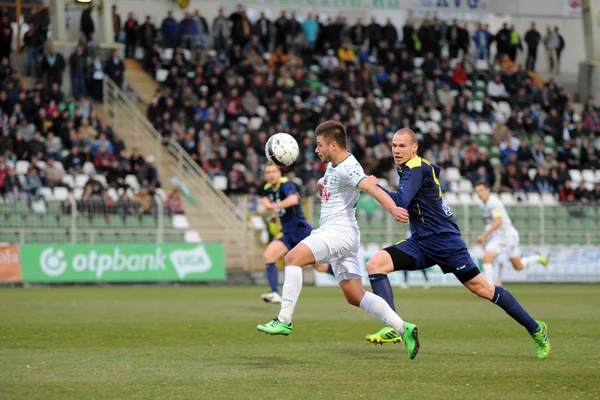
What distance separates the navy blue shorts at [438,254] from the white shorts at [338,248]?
0.61 metres

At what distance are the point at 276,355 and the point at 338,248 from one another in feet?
4.66

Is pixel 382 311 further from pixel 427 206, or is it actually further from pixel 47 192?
pixel 47 192

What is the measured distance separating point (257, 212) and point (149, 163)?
3.49 meters

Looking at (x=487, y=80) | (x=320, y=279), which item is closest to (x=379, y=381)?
(x=320, y=279)

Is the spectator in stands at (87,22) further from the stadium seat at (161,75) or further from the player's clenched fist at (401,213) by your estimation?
the player's clenched fist at (401,213)

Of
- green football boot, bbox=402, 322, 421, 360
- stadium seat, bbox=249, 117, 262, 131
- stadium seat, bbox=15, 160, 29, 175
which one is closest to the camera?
green football boot, bbox=402, 322, 421, 360

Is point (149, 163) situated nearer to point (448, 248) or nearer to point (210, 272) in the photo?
point (210, 272)

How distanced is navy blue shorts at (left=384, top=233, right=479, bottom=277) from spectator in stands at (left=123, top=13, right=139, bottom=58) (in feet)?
87.7

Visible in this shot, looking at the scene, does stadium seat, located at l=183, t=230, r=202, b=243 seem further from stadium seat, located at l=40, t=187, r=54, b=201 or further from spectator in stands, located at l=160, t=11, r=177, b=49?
spectator in stands, located at l=160, t=11, r=177, b=49

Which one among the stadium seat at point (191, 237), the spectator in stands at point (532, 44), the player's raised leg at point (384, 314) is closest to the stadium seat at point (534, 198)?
the spectator in stands at point (532, 44)

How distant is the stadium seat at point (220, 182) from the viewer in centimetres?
3107

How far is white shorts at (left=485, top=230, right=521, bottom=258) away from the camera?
70.8 ft

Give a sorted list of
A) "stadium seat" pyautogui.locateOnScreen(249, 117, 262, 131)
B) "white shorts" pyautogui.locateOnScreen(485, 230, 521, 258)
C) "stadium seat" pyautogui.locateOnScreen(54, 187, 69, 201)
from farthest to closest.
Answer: "stadium seat" pyautogui.locateOnScreen(249, 117, 262, 131), "stadium seat" pyautogui.locateOnScreen(54, 187, 69, 201), "white shorts" pyautogui.locateOnScreen(485, 230, 521, 258)

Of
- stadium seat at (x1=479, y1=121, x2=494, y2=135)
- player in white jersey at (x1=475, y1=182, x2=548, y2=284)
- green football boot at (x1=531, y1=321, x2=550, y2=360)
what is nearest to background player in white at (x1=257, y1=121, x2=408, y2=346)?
green football boot at (x1=531, y1=321, x2=550, y2=360)
